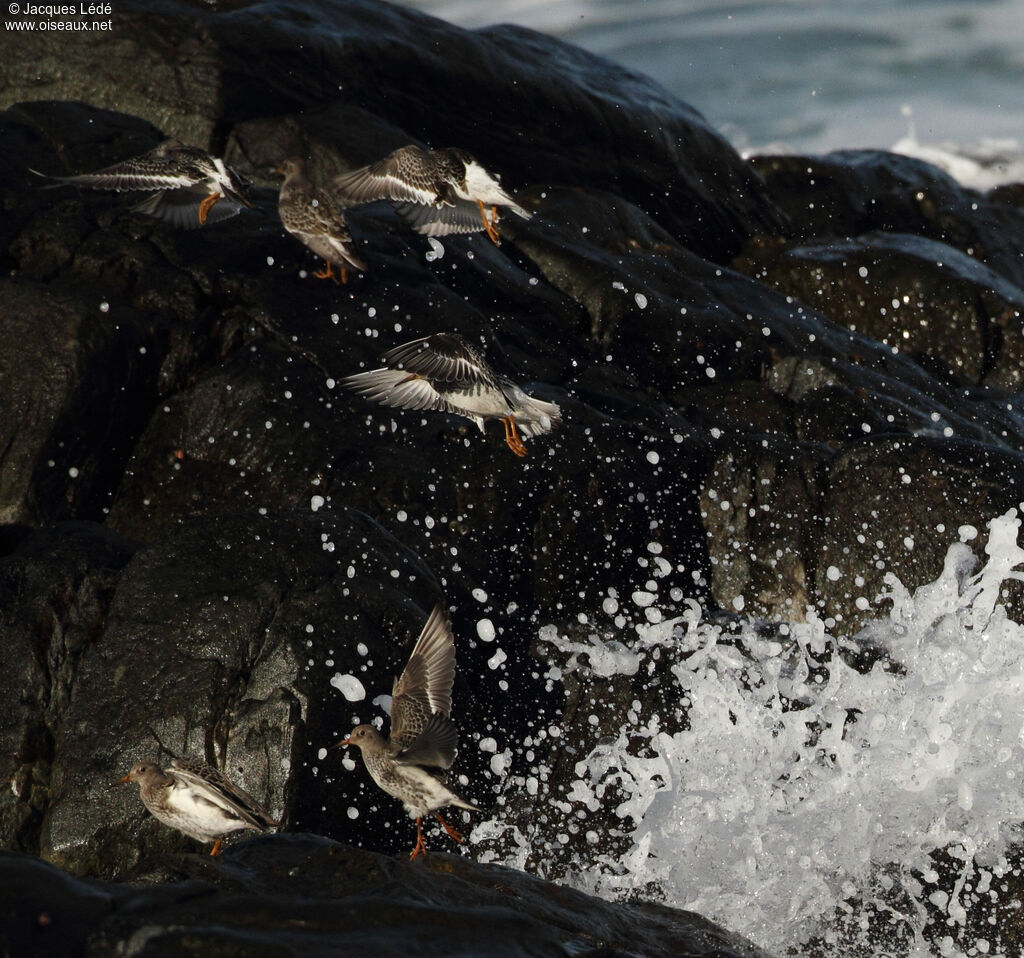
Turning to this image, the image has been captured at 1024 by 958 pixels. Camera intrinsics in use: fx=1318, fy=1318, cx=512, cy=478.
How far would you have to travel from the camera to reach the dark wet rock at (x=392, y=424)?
21.7 ft

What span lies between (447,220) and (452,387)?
8.08 feet

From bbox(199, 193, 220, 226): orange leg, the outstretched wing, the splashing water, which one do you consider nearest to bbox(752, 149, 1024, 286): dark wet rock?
bbox(199, 193, 220, 226): orange leg

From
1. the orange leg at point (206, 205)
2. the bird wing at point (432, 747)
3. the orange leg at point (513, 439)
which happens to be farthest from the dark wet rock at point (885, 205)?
the bird wing at point (432, 747)

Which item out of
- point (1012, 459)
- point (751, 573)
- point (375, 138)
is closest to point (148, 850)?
point (751, 573)

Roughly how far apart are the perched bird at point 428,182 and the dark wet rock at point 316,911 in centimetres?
509

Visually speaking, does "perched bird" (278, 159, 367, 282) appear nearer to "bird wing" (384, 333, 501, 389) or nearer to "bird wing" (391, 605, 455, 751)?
"bird wing" (384, 333, 501, 389)

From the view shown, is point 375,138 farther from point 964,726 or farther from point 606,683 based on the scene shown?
point 964,726

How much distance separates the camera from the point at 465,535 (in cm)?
857

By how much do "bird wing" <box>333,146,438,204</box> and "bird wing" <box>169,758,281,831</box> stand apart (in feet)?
15.5

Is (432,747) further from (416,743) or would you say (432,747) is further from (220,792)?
(220,792)

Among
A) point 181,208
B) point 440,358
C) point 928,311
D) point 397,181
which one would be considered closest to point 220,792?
point 440,358

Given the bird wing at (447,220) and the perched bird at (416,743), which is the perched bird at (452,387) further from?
the perched bird at (416,743)

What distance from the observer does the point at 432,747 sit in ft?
19.0

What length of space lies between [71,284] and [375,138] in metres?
3.86
